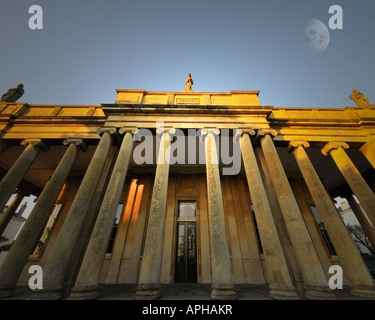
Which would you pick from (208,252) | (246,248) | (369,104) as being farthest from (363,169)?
(208,252)

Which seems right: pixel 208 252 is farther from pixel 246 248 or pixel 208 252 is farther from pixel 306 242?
pixel 306 242

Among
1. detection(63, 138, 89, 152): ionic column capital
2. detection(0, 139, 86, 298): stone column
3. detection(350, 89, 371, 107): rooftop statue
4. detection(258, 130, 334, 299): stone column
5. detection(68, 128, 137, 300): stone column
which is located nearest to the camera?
detection(68, 128, 137, 300): stone column

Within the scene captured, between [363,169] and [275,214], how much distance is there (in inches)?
393

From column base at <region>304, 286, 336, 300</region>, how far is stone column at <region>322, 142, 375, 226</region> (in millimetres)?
3930

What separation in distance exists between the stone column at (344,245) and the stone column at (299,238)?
4.69 feet

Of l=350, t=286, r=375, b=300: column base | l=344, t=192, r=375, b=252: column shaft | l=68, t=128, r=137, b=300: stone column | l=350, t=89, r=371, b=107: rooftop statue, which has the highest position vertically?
l=350, t=89, r=371, b=107: rooftop statue

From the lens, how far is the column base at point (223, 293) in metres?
4.31

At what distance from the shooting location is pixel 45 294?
4430 millimetres

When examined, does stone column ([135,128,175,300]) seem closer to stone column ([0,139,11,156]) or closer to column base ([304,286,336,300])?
column base ([304,286,336,300])

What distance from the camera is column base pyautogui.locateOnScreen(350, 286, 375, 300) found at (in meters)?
4.82

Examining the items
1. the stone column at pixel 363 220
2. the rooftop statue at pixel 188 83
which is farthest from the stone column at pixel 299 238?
the stone column at pixel 363 220

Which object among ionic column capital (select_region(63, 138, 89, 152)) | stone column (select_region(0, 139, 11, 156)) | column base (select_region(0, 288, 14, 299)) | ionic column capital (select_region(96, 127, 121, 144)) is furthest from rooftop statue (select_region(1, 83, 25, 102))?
column base (select_region(0, 288, 14, 299))

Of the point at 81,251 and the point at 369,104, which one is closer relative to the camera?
the point at 81,251
